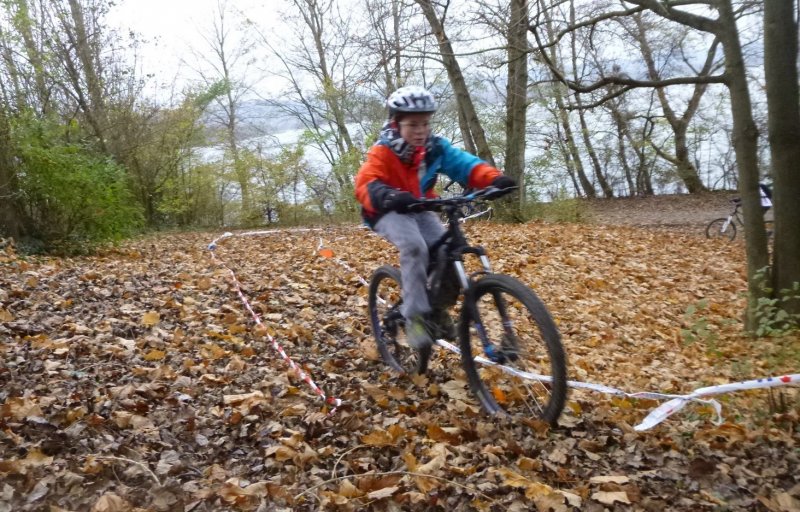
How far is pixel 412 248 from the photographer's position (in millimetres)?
3971

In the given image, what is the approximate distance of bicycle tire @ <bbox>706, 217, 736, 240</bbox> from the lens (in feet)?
50.6

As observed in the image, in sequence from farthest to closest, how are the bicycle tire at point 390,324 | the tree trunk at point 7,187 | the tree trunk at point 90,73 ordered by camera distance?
the tree trunk at point 90,73 → the tree trunk at point 7,187 → the bicycle tire at point 390,324

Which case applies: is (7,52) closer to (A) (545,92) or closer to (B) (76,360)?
(B) (76,360)

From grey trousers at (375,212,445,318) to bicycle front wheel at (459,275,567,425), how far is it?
1.25ft

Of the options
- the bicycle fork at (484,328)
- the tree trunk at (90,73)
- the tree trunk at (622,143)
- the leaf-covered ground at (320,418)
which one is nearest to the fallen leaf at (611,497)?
the leaf-covered ground at (320,418)

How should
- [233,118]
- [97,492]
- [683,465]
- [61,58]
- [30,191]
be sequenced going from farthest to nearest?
[233,118], [61,58], [30,191], [683,465], [97,492]

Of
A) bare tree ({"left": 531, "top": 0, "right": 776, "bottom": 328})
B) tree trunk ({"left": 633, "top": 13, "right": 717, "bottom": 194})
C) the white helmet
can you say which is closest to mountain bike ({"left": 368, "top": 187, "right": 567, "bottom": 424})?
the white helmet

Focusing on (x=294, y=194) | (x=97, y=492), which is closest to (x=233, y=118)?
(x=294, y=194)

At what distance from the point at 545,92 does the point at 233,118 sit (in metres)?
16.9

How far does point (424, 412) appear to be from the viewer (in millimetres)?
4043

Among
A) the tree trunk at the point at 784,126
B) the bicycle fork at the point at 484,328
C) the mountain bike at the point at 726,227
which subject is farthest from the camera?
the mountain bike at the point at 726,227

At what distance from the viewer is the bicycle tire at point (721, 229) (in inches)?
608

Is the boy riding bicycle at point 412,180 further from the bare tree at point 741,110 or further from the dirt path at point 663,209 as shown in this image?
the dirt path at point 663,209

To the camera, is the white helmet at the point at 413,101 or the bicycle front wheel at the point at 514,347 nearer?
the bicycle front wheel at the point at 514,347
